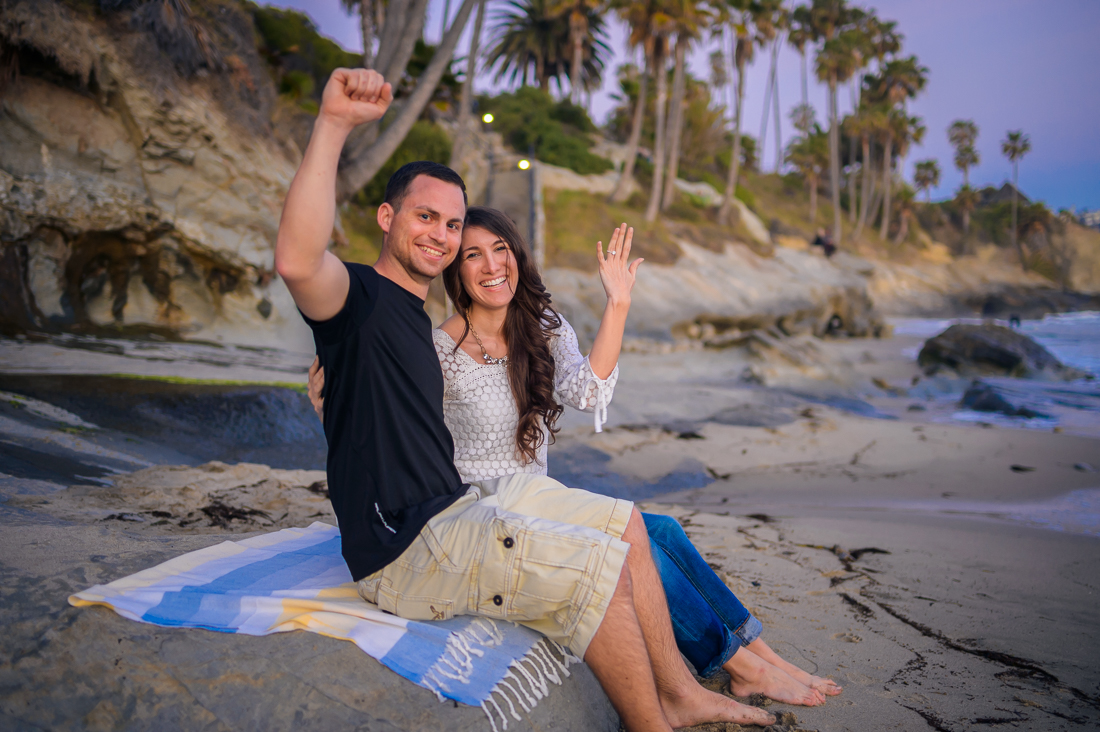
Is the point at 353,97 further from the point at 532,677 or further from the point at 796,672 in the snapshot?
the point at 796,672

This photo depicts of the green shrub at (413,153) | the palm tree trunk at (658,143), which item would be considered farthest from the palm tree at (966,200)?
the green shrub at (413,153)

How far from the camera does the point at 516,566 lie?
6.28ft

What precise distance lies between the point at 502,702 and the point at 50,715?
46.9 inches

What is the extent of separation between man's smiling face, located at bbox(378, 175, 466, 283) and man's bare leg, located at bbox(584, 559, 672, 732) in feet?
4.23

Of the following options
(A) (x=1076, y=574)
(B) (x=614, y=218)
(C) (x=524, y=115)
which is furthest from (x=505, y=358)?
(C) (x=524, y=115)

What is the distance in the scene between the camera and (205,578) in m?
2.22

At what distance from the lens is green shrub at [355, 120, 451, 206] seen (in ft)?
53.6

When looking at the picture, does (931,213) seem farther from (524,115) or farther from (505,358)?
(505,358)

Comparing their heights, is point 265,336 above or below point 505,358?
below

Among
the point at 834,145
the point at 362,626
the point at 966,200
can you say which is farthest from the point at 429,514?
the point at 966,200

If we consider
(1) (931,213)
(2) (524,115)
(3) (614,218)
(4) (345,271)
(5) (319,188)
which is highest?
(1) (931,213)

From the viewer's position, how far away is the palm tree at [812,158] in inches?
1649

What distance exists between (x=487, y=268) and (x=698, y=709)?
185cm

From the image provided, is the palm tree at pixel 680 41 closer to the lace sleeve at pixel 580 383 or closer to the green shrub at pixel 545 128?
the green shrub at pixel 545 128
